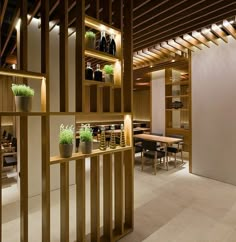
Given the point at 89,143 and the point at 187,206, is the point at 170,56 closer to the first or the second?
the point at 187,206

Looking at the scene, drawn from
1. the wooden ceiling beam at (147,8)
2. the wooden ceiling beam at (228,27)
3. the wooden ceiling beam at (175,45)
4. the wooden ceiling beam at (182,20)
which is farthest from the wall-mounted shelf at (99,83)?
the wooden ceiling beam at (175,45)

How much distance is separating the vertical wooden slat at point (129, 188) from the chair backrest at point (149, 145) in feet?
8.82

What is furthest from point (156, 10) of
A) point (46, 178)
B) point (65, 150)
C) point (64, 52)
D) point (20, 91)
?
point (46, 178)

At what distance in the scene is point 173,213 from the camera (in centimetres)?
323

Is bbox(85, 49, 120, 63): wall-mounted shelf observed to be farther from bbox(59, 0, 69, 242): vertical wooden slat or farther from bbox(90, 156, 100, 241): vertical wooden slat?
bbox(90, 156, 100, 241): vertical wooden slat

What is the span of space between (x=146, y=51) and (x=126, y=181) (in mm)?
4104

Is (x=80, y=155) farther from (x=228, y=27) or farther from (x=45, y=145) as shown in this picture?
(x=228, y=27)

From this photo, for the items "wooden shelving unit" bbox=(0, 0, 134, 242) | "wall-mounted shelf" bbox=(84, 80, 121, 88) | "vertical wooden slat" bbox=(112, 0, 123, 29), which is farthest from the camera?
"vertical wooden slat" bbox=(112, 0, 123, 29)

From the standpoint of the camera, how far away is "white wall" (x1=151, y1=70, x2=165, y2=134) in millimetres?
7234

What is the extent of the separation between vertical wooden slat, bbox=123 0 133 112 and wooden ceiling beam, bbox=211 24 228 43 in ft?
6.51

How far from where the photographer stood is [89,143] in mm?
2346

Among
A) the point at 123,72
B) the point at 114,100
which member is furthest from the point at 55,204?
the point at 123,72

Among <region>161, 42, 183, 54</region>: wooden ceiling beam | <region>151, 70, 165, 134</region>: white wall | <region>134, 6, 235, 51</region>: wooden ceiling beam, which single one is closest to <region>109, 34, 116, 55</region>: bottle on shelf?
<region>134, 6, 235, 51</region>: wooden ceiling beam

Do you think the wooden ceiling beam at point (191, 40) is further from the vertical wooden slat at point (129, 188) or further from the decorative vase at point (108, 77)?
the vertical wooden slat at point (129, 188)
